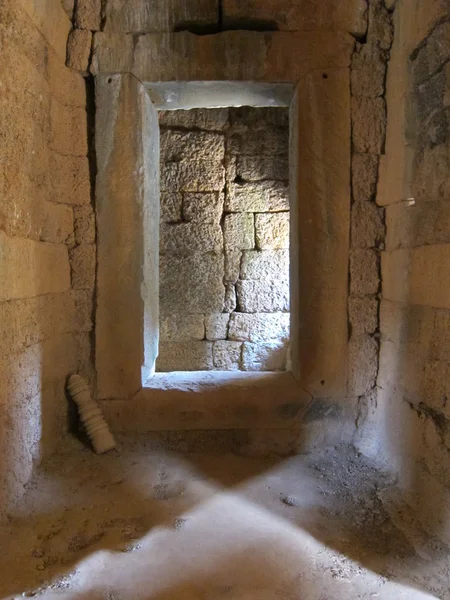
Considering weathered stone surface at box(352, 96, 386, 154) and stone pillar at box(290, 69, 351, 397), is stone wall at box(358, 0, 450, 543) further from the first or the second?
stone pillar at box(290, 69, 351, 397)

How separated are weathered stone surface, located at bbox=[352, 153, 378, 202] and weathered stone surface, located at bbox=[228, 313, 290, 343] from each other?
278 centimetres

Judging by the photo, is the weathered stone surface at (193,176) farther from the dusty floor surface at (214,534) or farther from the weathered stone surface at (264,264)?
the dusty floor surface at (214,534)

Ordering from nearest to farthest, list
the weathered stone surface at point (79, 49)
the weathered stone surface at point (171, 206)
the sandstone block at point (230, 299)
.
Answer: the weathered stone surface at point (79, 49) → the weathered stone surface at point (171, 206) → the sandstone block at point (230, 299)

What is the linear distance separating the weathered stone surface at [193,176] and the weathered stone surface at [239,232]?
386mm

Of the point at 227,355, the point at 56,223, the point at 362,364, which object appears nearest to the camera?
the point at 56,223

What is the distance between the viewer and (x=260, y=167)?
204 inches

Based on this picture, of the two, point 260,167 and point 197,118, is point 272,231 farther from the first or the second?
point 197,118

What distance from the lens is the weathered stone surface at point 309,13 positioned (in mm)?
2766

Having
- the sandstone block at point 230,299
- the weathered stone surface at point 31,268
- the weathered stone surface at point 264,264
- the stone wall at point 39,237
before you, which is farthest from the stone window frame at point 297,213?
the sandstone block at point 230,299

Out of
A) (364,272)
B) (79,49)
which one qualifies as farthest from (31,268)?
(364,272)

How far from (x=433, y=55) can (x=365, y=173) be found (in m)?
0.73

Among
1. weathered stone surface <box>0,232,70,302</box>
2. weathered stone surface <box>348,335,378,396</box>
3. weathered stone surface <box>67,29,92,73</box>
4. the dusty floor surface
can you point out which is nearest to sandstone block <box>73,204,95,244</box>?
weathered stone surface <box>0,232,70,302</box>

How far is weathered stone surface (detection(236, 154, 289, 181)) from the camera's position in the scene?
5164mm

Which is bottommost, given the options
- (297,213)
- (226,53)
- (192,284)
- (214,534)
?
(214,534)
